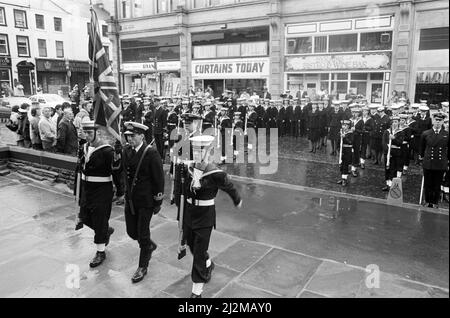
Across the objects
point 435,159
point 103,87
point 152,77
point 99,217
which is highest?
point 152,77

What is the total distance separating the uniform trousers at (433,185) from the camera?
25.4 ft

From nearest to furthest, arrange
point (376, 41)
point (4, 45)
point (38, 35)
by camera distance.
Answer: point (4, 45) → point (38, 35) → point (376, 41)

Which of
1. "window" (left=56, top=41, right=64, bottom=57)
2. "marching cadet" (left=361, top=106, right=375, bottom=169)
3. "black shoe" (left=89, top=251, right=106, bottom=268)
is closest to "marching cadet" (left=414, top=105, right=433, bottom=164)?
"marching cadet" (left=361, top=106, right=375, bottom=169)

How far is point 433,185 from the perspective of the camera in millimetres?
7809

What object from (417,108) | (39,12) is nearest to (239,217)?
(417,108)

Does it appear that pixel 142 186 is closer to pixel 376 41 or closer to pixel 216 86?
pixel 376 41

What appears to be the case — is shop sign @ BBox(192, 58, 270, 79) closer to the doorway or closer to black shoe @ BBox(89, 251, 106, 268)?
the doorway

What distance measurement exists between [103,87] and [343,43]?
60.0 ft

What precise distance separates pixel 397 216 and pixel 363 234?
1.18 metres

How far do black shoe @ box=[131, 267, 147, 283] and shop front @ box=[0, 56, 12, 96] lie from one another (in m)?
13.9

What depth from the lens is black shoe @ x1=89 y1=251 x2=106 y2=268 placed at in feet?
17.6

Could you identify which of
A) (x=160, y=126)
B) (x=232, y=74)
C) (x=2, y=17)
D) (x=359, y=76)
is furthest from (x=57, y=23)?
(x=359, y=76)

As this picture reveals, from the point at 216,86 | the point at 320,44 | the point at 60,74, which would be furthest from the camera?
the point at 216,86
